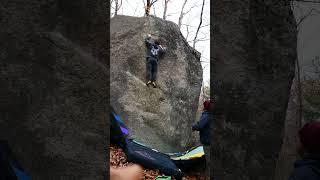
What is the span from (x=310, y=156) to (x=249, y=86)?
4.72 feet

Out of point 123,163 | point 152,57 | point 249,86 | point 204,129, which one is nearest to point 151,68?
point 152,57

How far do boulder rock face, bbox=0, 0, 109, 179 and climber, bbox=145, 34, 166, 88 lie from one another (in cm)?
752

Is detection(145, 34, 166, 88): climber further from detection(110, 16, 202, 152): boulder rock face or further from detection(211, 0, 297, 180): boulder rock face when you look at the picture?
detection(211, 0, 297, 180): boulder rock face

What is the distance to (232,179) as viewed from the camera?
3332 mm

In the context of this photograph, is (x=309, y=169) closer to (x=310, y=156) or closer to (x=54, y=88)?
(x=310, y=156)

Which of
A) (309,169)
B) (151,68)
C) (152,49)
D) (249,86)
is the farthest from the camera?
(152,49)

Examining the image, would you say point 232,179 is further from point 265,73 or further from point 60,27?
point 60,27

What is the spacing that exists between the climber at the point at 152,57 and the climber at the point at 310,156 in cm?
887

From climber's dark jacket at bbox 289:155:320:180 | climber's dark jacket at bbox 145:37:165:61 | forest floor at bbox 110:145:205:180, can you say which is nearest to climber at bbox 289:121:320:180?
climber's dark jacket at bbox 289:155:320:180

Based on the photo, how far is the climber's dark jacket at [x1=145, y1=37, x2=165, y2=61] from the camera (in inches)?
435

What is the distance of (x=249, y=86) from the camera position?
342 centimetres

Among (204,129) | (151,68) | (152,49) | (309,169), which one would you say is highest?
(152,49)

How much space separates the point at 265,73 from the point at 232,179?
3.09 ft

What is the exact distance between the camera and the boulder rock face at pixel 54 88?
324 cm
